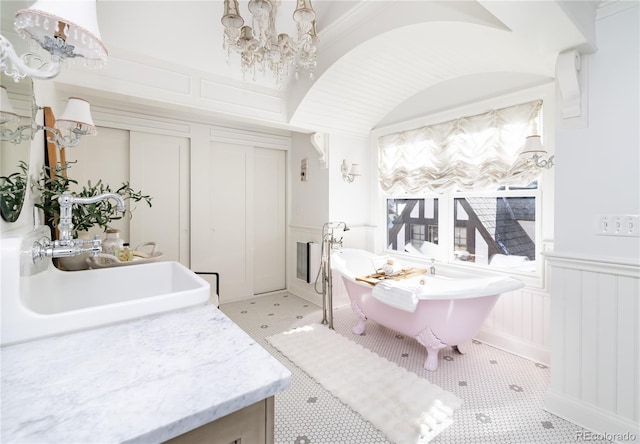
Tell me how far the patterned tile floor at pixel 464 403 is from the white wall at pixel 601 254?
22cm

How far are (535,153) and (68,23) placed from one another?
2.62 m

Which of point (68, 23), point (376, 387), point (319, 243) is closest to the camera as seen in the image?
point (68, 23)

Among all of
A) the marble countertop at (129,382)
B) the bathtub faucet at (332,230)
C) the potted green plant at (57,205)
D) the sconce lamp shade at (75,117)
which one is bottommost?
the marble countertop at (129,382)

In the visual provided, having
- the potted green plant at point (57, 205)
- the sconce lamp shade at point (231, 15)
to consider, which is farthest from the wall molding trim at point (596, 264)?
the potted green plant at point (57, 205)

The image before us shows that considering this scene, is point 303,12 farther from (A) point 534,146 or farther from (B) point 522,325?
(B) point 522,325

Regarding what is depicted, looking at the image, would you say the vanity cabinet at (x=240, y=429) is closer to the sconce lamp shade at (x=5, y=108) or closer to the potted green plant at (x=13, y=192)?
the potted green plant at (x=13, y=192)

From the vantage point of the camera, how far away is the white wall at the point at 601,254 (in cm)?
151

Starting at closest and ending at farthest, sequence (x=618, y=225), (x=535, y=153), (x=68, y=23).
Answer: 1. (x=68, y=23)
2. (x=618, y=225)
3. (x=535, y=153)

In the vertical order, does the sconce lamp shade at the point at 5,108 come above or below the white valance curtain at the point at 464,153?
below

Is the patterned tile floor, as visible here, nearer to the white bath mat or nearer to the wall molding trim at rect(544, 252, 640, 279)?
the white bath mat

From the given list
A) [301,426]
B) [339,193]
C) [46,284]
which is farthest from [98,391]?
[339,193]

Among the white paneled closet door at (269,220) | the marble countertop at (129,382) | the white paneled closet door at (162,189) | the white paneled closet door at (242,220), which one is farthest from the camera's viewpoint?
the white paneled closet door at (269,220)

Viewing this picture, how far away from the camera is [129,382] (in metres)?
0.64

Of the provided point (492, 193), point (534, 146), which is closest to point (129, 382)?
point (534, 146)
